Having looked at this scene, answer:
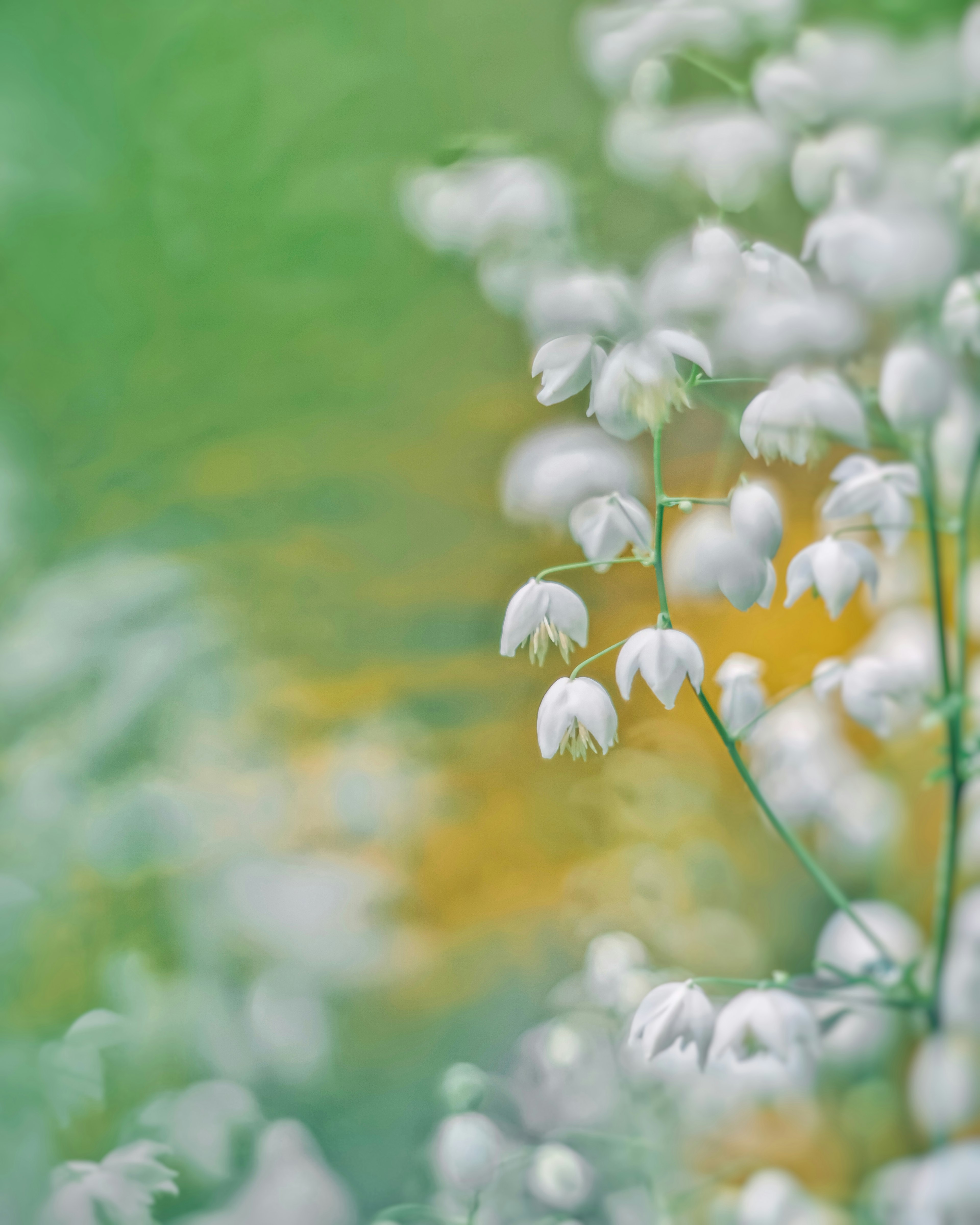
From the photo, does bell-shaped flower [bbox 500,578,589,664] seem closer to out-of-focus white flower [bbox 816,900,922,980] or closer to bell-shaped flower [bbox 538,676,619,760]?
bell-shaped flower [bbox 538,676,619,760]

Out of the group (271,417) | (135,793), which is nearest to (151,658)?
(135,793)

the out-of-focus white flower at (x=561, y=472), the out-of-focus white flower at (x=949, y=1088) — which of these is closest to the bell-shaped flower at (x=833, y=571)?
the out-of-focus white flower at (x=561, y=472)

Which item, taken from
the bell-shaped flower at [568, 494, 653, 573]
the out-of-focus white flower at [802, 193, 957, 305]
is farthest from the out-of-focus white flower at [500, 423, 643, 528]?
the out-of-focus white flower at [802, 193, 957, 305]

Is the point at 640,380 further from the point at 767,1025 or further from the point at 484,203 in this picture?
the point at 767,1025

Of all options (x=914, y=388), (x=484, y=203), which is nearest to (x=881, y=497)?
(x=914, y=388)

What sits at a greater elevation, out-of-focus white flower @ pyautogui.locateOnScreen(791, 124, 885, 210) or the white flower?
out-of-focus white flower @ pyautogui.locateOnScreen(791, 124, 885, 210)

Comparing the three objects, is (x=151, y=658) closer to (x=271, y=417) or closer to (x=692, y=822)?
(x=271, y=417)
